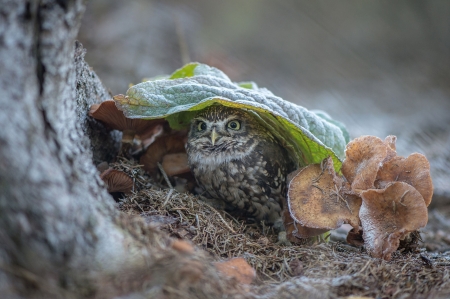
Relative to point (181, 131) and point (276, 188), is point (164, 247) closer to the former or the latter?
point (276, 188)

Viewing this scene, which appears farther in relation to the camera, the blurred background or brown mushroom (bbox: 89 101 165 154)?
the blurred background

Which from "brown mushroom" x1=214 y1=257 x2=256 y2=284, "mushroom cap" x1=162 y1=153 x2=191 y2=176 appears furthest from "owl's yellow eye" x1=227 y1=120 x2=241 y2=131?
"brown mushroom" x1=214 y1=257 x2=256 y2=284

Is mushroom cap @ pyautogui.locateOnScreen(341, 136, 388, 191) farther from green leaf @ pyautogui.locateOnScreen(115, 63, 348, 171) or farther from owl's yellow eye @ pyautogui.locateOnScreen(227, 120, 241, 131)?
owl's yellow eye @ pyautogui.locateOnScreen(227, 120, 241, 131)

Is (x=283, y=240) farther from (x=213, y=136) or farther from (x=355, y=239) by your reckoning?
(x=213, y=136)

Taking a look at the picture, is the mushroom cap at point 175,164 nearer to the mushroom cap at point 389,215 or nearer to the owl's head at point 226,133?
the owl's head at point 226,133

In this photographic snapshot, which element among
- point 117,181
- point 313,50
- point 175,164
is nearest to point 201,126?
point 175,164

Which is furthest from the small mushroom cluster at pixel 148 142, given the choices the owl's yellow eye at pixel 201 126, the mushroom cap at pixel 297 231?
the mushroom cap at pixel 297 231

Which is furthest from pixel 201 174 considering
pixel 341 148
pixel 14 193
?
pixel 14 193
